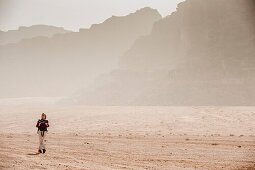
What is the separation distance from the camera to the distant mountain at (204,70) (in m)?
70.8

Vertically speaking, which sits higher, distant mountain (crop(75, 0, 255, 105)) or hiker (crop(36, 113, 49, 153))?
distant mountain (crop(75, 0, 255, 105))

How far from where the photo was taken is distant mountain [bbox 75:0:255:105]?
70.8 meters

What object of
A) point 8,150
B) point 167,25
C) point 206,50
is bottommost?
point 8,150

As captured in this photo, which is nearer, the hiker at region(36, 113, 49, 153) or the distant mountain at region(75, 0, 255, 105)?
the hiker at region(36, 113, 49, 153)

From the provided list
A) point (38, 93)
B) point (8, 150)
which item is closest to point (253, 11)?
point (8, 150)

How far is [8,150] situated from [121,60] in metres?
113

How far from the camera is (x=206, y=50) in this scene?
272 ft

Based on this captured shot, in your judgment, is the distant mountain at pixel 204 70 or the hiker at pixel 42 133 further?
the distant mountain at pixel 204 70

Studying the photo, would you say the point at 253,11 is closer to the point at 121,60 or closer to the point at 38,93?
the point at 121,60

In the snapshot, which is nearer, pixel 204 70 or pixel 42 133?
pixel 42 133

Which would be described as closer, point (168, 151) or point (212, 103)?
point (168, 151)

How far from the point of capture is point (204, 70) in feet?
255

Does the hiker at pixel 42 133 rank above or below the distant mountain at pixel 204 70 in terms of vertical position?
below

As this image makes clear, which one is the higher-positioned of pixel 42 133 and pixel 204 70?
pixel 204 70
